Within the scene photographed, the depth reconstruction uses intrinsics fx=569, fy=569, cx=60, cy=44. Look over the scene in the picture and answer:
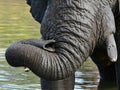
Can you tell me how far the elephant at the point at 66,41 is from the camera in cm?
404

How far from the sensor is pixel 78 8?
4.43 m

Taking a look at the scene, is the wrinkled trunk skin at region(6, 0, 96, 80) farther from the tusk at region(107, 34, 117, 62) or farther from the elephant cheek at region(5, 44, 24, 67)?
the tusk at region(107, 34, 117, 62)

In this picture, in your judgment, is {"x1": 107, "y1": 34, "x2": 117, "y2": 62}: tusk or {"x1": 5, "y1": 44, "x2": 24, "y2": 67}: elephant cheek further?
{"x1": 107, "y1": 34, "x2": 117, "y2": 62}: tusk

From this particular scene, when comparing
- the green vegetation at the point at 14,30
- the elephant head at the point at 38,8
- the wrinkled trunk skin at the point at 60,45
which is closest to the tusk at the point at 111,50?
the wrinkled trunk skin at the point at 60,45

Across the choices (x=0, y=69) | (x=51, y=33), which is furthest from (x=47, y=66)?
(x=0, y=69)

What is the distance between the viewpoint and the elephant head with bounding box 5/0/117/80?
4.04 meters

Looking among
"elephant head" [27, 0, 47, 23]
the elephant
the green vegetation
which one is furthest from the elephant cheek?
the green vegetation

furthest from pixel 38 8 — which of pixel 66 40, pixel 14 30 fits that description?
pixel 14 30

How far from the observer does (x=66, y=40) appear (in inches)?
167

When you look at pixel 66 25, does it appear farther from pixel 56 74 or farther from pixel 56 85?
pixel 56 85

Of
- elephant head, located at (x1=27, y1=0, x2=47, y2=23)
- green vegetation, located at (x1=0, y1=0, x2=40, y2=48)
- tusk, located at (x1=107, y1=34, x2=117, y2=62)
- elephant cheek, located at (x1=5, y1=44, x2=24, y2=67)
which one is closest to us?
elephant cheek, located at (x1=5, y1=44, x2=24, y2=67)

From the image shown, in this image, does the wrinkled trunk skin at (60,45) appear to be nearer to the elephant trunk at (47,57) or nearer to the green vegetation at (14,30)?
the elephant trunk at (47,57)

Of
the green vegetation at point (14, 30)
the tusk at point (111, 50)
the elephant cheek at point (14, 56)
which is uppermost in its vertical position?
the elephant cheek at point (14, 56)

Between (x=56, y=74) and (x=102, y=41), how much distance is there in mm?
596
